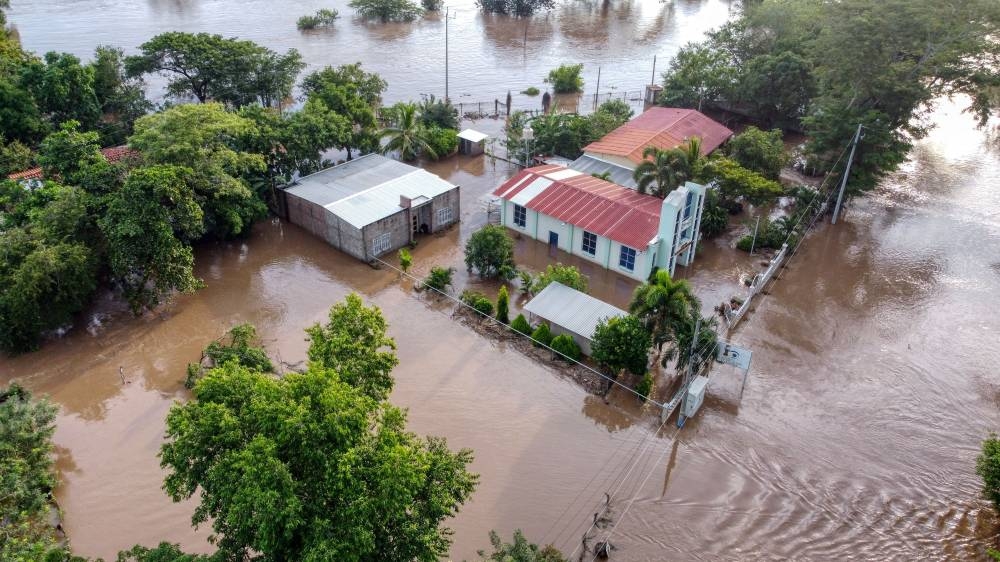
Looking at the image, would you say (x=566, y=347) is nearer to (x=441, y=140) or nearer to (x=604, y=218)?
(x=604, y=218)

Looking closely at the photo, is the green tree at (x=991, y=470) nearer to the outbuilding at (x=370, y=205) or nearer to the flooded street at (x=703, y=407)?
the flooded street at (x=703, y=407)

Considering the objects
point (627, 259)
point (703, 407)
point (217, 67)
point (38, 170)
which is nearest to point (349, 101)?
point (217, 67)

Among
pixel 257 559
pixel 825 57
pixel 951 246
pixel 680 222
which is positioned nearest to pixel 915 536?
pixel 680 222

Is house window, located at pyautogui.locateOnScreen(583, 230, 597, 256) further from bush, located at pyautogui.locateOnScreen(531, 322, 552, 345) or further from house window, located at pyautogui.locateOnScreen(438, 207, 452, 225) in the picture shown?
house window, located at pyautogui.locateOnScreen(438, 207, 452, 225)

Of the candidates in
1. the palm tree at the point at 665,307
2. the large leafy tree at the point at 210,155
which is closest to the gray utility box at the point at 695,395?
the palm tree at the point at 665,307

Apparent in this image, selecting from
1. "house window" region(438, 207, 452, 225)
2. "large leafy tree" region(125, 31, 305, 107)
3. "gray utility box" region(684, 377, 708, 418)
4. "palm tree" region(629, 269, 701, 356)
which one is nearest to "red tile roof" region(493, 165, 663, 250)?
"house window" region(438, 207, 452, 225)

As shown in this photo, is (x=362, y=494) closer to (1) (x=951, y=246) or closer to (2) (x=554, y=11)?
(1) (x=951, y=246)
